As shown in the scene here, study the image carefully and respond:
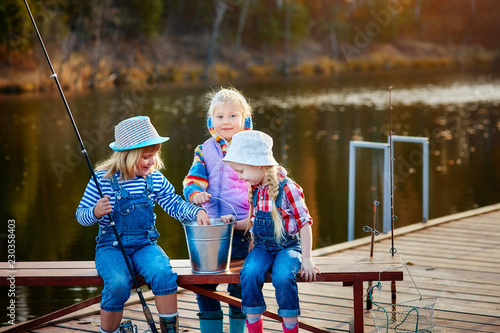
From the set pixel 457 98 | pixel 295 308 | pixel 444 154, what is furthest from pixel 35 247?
pixel 457 98

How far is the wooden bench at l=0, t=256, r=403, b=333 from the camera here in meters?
3.12

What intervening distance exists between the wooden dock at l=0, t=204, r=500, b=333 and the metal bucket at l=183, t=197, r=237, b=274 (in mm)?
681

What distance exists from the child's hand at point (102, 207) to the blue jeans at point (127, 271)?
0.60ft

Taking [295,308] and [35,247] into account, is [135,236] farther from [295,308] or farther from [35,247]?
[35,247]

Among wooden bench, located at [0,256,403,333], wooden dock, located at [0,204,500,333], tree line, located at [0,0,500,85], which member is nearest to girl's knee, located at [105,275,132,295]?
wooden bench, located at [0,256,403,333]

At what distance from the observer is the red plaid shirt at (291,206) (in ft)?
10.0

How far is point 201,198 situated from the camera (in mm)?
3262

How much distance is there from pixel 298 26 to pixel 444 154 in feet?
98.8

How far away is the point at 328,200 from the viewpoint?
8.90 m

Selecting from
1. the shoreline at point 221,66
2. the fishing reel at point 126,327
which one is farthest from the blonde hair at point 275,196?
the shoreline at point 221,66

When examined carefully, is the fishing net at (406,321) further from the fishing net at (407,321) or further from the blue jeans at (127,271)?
the blue jeans at (127,271)

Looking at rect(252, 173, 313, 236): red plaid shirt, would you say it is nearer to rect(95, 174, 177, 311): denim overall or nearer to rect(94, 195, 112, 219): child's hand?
rect(95, 174, 177, 311): denim overall

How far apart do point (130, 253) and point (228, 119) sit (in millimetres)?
723

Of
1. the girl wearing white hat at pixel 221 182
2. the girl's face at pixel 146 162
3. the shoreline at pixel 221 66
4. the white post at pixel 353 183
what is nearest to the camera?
the girl's face at pixel 146 162
